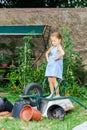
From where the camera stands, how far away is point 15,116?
7273mm

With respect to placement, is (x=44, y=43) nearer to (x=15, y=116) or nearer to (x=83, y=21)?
(x=83, y=21)

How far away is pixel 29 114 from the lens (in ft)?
23.3

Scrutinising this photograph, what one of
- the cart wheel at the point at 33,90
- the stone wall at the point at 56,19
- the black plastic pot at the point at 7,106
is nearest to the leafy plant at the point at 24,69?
the stone wall at the point at 56,19

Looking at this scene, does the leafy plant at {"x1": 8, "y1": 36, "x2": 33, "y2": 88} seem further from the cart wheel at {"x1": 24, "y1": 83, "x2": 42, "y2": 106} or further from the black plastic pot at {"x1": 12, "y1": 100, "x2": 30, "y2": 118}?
the black plastic pot at {"x1": 12, "y1": 100, "x2": 30, "y2": 118}

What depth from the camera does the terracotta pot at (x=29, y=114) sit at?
6.97m

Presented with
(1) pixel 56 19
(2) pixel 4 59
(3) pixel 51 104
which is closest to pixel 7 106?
(3) pixel 51 104

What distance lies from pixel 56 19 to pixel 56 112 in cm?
390

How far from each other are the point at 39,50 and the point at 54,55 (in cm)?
286

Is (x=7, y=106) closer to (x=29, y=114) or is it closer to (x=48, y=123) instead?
(x=29, y=114)

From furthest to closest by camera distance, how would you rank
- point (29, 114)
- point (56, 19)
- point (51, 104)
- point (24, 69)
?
point (56, 19) → point (24, 69) → point (51, 104) → point (29, 114)

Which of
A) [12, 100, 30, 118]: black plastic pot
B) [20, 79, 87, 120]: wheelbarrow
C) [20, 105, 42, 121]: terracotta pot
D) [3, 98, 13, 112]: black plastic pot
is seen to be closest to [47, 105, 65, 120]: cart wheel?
[20, 79, 87, 120]: wheelbarrow

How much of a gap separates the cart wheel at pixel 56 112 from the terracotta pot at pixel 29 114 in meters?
0.25

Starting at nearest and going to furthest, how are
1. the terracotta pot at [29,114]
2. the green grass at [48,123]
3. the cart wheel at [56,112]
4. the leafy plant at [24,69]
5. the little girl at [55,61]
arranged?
1. the green grass at [48,123]
2. the terracotta pot at [29,114]
3. the cart wheel at [56,112]
4. the little girl at [55,61]
5. the leafy plant at [24,69]

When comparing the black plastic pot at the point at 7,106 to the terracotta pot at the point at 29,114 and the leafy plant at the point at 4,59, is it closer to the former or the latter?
the terracotta pot at the point at 29,114
